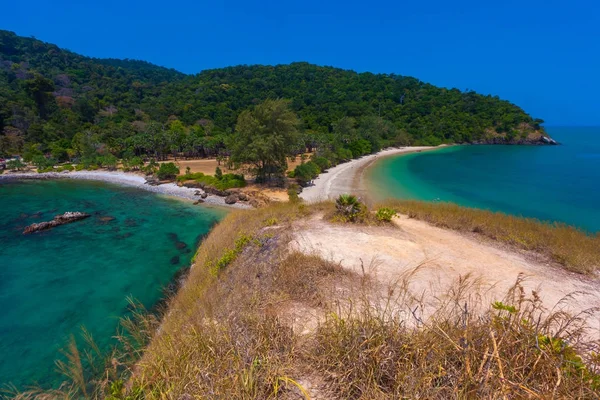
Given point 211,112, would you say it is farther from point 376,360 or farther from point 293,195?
point 376,360

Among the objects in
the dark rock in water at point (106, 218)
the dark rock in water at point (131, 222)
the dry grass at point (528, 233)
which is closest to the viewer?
the dry grass at point (528, 233)

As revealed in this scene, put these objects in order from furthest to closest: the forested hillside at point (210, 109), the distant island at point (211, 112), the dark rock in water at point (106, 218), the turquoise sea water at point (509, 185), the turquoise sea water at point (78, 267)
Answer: the forested hillside at point (210, 109) → the distant island at point (211, 112) → the turquoise sea water at point (509, 185) → the dark rock in water at point (106, 218) → the turquoise sea water at point (78, 267)

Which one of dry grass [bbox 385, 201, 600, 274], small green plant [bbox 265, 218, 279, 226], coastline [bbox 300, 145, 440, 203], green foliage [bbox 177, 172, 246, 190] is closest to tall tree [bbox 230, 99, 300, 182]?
green foliage [bbox 177, 172, 246, 190]

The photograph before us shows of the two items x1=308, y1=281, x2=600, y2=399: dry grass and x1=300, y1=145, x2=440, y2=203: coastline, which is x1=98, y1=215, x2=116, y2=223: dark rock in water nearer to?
x1=300, y1=145, x2=440, y2=203: coastline

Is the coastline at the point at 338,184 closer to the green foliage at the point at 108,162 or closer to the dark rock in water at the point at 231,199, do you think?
the dark rock in water at the point at 231,199

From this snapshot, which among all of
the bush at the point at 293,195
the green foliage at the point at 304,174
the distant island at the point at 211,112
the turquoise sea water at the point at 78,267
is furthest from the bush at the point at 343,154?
the turquoise sea water at the point at 78,267
